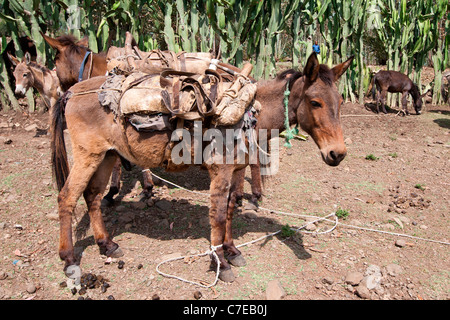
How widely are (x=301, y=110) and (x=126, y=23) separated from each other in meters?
6.48

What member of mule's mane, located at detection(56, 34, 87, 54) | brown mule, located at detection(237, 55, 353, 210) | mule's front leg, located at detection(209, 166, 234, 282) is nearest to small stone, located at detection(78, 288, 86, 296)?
mule's front leg, located at detection(209, 166, 234, 282)

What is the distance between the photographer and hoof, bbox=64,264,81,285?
3.47 m

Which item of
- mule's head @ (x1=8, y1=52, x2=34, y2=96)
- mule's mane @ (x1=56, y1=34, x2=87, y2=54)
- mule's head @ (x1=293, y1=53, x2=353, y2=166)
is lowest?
mule's head @ (x1=293, y1=53, x2=353, y2=166)

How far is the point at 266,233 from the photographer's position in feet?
15.0

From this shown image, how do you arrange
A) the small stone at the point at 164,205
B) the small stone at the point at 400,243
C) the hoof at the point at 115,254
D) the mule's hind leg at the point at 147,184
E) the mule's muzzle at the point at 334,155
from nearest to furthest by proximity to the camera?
the mule's muzzle at the point at 334,155, the hoof at the point at 115,254, the small stone at the point at 400,243, the small stone at the point at 164,205, the mule's hind leg at the point at 147,184

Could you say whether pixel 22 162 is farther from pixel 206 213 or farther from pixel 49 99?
pixel 206 213

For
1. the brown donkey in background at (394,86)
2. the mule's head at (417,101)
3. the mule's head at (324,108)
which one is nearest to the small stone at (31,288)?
the mule's head at (324,108)

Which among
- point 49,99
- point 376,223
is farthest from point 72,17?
point 376,223

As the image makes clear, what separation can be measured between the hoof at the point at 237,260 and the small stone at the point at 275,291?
512mm

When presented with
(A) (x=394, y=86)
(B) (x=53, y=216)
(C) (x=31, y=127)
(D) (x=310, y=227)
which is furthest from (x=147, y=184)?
(A) (x=394, y=86)

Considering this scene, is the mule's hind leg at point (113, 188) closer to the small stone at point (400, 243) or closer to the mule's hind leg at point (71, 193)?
the mule's hind leg at point (71, 193)

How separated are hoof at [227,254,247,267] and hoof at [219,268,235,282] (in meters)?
0.26

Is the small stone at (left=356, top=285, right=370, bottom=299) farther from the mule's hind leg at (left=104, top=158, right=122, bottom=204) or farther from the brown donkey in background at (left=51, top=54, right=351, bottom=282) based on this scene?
the mule's hind leg at (left=104, top=158, right=122, bottom=204)

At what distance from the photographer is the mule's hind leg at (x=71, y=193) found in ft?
11.8
